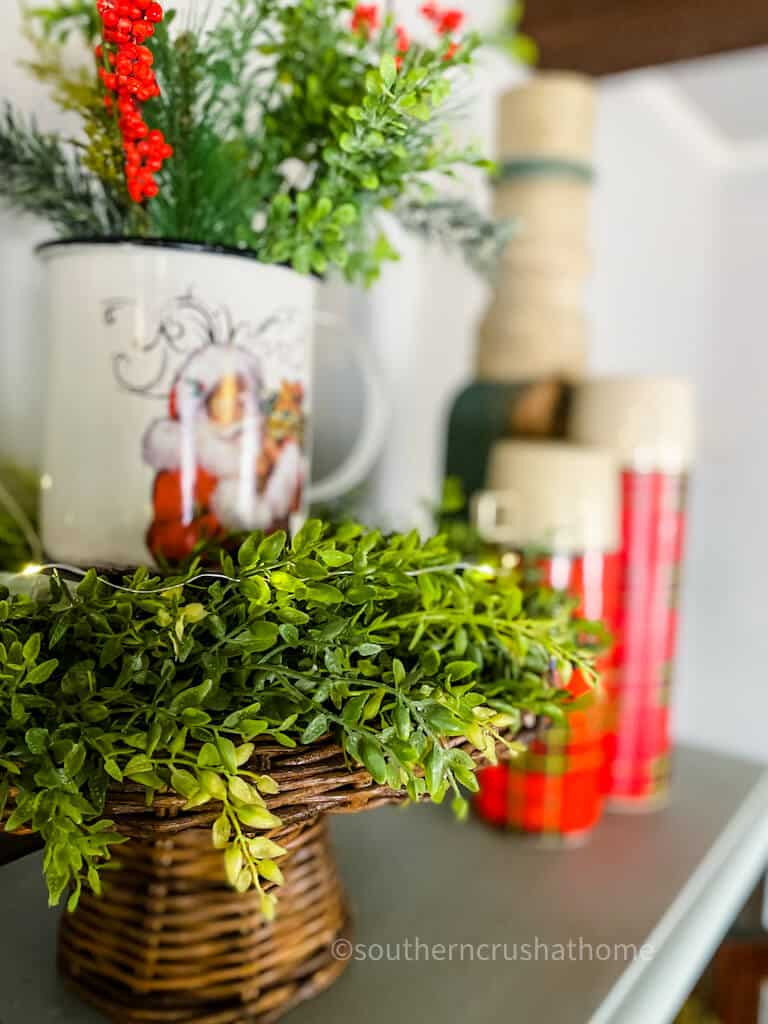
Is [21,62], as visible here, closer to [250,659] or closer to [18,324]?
[18,324]

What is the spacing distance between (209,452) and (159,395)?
0.03m

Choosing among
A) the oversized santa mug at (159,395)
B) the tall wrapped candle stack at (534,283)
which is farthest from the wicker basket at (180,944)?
the tall wrapped candle stack at (534,283)

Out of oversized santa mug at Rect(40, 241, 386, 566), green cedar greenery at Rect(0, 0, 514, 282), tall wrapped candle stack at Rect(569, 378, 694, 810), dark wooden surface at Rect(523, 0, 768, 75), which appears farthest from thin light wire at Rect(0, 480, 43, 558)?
dark wooden surface at Rect(523, 0, 768, 75)

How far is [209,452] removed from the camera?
39 centimetres

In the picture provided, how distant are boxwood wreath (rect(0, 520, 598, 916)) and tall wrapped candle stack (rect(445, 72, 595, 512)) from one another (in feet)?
1.26

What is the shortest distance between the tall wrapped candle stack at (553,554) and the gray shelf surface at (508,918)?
0.07ft

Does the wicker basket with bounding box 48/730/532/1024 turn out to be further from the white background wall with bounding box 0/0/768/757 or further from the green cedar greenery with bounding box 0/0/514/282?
the white background wall with bounding box 0/0/768/757

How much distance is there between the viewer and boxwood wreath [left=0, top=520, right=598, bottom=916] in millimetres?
261

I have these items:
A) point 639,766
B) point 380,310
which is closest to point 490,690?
point 639,766

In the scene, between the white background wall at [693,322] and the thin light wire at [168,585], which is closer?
the thin light wire at [168,585]

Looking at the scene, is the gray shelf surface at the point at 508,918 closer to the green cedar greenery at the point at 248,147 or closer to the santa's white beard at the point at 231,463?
the santa's white beard at the point at 231,463

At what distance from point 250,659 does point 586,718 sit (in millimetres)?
355

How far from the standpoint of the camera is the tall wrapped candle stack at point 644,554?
636mm

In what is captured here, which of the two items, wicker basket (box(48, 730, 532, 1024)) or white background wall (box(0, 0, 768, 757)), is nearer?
wicker basket (box(48, 730, 532, 1024))
